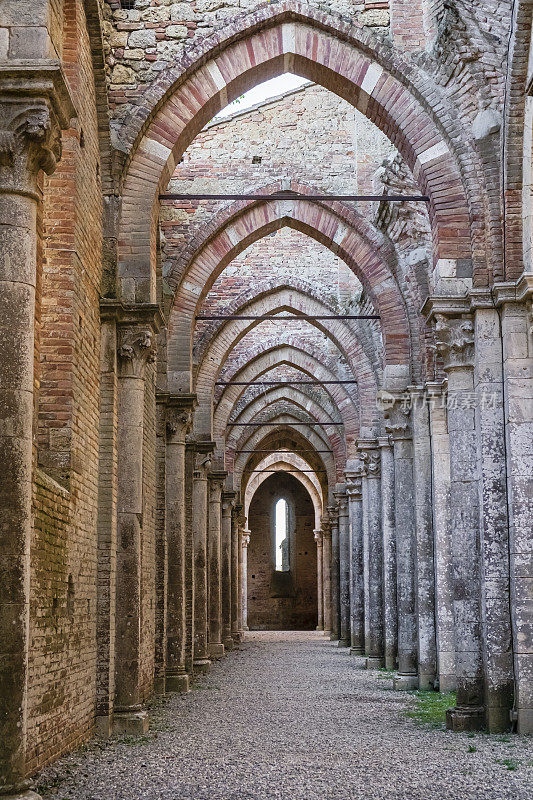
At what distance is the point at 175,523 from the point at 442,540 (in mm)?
4056

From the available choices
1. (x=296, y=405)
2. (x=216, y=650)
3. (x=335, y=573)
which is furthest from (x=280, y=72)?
(x=335, y=573)

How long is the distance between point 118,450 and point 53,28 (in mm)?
5033

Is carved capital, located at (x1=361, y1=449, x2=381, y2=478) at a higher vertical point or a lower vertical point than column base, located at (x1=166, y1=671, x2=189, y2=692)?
higher

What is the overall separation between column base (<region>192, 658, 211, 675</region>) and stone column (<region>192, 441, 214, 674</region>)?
14cm

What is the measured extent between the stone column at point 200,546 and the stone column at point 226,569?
717cm

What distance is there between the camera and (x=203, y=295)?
55.6ft

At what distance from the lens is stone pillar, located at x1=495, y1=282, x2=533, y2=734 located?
9.40 meters

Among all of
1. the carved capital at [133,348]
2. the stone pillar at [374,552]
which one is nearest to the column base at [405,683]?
the stone pillar at [374,552]

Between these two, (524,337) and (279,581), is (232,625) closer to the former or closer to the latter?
(279,581)

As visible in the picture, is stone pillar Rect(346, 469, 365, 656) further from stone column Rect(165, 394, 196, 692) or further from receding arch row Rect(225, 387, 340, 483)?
stone column Rect(165, 394, 196, 692)

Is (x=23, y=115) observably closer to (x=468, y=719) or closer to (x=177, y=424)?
(x=468, y=719)

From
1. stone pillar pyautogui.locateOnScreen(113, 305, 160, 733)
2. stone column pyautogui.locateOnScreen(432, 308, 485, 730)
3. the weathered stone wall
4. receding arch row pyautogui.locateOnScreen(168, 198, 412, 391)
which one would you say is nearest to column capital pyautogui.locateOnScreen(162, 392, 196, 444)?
receding arch row pyautogui.locateOnScreen(168, 198, 412, 391)

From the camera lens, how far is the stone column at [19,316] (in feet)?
19.0

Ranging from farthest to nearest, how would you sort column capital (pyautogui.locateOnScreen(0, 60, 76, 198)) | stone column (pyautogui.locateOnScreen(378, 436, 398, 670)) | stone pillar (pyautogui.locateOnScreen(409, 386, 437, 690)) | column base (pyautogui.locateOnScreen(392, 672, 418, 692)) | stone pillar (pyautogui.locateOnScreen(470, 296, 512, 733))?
stone column (pyautogui.locateOnScreen(378, 436, 398, 670)) → column base (pyautogui.locateOnScreen(392, 672, 418, 692)) → stone pillar (pyautogui.locateOnScreen(409, 386, 437, 690)) → stone pillar (pyautogui.locateOnScreen(470, 296, 512, 733)) → column capital (pyautogui.locateOnScreen(0, 60, 76, 198))
